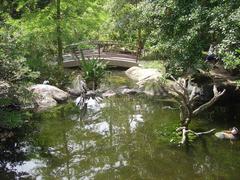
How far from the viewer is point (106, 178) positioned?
894cm

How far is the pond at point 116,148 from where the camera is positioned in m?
9.23

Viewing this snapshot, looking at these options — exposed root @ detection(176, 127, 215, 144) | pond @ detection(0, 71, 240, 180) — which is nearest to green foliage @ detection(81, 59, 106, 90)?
pond @ detection(0, 71, 240, 180)

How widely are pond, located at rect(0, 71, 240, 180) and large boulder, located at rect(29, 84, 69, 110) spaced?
609 mm

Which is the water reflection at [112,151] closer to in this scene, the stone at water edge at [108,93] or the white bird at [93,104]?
the white bird at [93,104]

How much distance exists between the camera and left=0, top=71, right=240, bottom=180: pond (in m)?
9.23

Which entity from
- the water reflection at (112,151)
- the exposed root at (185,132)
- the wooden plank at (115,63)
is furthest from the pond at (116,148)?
the wooden plank at (115,63)

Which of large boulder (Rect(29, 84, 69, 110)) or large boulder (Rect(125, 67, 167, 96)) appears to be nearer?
large boulder (Rect(29, 84, 69, 110))

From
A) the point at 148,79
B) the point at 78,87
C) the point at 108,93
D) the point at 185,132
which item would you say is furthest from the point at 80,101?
the point at 185,132

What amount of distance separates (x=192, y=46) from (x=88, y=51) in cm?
1178

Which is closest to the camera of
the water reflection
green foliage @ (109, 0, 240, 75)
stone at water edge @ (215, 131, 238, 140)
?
the water reflection

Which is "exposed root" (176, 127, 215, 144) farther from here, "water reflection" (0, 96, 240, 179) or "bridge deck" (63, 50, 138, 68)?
"bridge deck" (63, 50, 138, 68)

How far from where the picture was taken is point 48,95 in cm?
1510

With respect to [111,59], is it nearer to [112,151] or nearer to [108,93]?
[108,93]

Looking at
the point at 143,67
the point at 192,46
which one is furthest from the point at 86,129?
the point at 143,67
